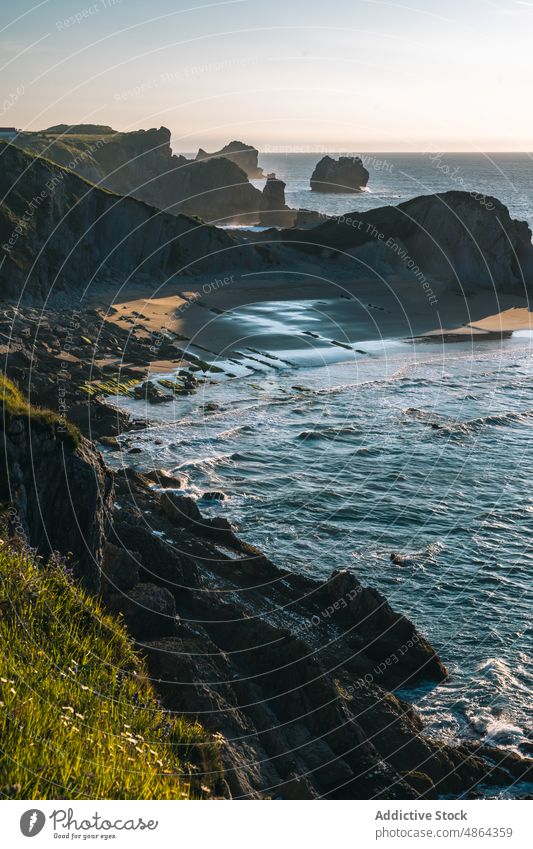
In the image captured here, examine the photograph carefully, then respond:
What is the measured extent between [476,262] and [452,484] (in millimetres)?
67502

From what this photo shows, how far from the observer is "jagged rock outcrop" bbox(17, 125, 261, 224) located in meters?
164

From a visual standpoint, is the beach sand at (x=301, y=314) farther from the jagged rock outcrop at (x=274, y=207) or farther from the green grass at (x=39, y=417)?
the jagged rock outcrop at (x=274, y=207)

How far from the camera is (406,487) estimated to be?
4131cm

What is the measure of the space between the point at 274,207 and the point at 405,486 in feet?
444

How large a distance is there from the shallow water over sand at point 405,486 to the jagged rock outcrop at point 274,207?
94.3 meters

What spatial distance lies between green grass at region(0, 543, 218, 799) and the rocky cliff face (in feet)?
205

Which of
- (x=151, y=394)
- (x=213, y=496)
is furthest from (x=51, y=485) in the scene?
(x=151, y=394)

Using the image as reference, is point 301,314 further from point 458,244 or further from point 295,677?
point 295,677

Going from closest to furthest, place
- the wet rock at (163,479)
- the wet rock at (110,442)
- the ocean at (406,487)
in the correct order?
the ocean at (406,487)
the wet rock at (163,479)
the wet rock at (110,442)

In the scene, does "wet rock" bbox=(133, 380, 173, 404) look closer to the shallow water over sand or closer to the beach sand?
the shallow water over sand

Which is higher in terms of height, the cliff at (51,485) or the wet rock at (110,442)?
the cliff at (51,485)

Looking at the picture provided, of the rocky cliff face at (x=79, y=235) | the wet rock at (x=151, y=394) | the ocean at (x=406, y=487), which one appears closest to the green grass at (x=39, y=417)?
the ocean at (x=406, y=487)

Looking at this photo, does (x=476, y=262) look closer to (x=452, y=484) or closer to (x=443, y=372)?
(x=443, y=372)

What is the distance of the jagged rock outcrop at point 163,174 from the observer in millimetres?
164250
